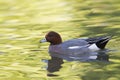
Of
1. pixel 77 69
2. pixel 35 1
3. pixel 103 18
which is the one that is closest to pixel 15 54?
pixel 77 69

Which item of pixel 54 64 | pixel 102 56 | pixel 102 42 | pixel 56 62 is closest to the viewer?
pixel 54 64

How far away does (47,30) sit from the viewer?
1698cm

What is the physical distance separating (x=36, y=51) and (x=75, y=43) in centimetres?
112

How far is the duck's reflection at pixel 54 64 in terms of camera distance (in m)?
12.3

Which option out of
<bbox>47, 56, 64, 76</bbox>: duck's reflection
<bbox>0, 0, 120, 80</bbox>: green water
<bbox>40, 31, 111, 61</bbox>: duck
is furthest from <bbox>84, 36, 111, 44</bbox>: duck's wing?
<bbox>47, 56, 64, 76</bbox>: duck's reflection

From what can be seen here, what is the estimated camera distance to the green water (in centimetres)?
1185

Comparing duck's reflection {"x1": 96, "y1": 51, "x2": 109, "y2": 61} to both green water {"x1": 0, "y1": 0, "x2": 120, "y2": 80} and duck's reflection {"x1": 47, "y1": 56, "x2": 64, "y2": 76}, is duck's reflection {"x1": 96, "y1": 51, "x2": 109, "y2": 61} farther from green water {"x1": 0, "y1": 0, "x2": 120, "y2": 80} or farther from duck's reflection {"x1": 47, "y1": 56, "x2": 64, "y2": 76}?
duck's reflection {"x1": 47, "y1": 56, "x2": 64, "y2": 76}

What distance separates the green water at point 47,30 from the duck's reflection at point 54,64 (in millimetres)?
131

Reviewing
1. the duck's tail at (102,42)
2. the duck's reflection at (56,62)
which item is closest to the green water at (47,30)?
the duck's reflection at (56,62)

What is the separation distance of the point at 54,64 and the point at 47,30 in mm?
4159

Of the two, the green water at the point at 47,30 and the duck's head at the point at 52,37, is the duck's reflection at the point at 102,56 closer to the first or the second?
the green water at the point at 47,30

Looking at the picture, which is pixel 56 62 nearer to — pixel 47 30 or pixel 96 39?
pixel 96 39

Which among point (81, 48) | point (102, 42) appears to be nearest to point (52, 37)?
point (81, 48)

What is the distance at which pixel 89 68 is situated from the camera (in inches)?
472
